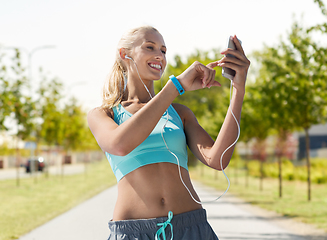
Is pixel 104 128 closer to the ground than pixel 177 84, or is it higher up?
closer to the ground

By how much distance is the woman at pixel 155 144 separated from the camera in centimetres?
159

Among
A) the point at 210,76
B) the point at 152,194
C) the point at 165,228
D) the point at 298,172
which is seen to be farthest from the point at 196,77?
the point at 298,172

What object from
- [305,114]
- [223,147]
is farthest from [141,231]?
[305,114]

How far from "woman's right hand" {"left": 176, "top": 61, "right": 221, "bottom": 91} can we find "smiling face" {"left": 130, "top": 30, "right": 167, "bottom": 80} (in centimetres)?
28

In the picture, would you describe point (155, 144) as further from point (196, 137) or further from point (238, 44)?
point (238, 44)

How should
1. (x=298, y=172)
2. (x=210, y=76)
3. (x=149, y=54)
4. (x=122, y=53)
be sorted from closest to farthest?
(x=210, y=76), (x=149, y=54), (x=122, y=53), (x=298, y=172)

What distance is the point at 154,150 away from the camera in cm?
178

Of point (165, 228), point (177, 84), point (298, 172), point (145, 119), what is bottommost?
point (298, 172)

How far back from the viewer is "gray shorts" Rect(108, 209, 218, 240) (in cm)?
171

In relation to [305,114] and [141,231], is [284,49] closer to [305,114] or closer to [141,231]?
[305,114]

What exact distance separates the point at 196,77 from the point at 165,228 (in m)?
0.60

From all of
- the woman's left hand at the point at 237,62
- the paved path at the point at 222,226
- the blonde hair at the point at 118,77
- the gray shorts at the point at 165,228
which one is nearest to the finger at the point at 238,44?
the woman's left hand at the point at 237,62

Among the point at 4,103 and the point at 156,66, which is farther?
the point at 4,103

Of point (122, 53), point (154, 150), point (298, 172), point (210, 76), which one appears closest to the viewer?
point (210, 76)
